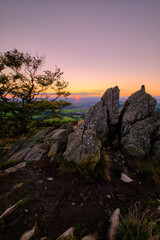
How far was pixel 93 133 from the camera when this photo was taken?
23.5 feet

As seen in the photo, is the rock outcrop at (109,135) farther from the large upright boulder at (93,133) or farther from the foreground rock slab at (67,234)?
the foreground rock slab at (67,234)

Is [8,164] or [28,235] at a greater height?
[28,235]

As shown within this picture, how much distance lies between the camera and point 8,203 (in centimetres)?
407

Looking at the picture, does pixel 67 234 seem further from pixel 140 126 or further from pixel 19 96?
pixel 19 96

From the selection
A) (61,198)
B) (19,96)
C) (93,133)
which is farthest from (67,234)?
(19,96)

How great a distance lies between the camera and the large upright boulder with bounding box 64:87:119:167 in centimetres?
639

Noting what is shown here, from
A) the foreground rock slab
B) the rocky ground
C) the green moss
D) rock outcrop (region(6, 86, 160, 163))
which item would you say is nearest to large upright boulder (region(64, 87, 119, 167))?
rock outcrop (region(6, 86, 160, 163))

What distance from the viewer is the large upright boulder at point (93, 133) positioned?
21.0 feet

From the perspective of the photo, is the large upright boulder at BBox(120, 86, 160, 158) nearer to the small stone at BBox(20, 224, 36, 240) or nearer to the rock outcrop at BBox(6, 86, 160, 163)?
the rock outcrop at BBox(6, 86, 160, 163)

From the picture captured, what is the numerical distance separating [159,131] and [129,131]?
102 inches

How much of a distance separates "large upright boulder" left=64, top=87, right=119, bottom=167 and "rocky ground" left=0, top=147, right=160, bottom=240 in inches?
46.3

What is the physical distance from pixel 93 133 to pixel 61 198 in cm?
420

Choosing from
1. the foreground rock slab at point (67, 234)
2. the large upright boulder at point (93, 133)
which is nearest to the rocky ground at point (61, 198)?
the foreground rock slab at point (67, 234)

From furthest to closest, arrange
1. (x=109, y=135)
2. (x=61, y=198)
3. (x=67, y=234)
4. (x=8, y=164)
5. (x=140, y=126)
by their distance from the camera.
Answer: (x=109, y=135) < (x=140, y=126) < (x=8, y=164) < (x=61, y=198) < (x=67, y=234)
